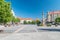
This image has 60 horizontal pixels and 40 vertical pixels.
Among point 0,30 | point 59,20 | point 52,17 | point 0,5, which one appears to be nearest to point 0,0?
point 0,5

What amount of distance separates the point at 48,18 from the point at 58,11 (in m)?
11.4

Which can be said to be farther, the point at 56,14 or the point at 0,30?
the point at 56,14

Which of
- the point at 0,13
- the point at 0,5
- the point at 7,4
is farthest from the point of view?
the point at 7,4

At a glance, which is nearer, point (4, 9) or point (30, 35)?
point (30, 35)

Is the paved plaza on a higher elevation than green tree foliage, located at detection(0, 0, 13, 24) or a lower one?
lower

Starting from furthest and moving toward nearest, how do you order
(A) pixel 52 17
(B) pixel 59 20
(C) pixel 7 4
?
(A) pixel 52 17 → (B) pixel 59 20 → (C) pixel 7 4

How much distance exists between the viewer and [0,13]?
106ft

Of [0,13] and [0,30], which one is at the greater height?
[0,13]

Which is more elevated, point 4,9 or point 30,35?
point 4,9

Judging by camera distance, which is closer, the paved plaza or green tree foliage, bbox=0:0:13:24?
the paved plaza

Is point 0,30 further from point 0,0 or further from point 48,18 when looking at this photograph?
point 48,18

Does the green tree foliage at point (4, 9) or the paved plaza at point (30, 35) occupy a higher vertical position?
the green tree foliage at point (4, 9)

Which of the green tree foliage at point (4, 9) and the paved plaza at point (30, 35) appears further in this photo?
the green tree foliage at point (4, 9)

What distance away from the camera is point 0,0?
30453 mm
